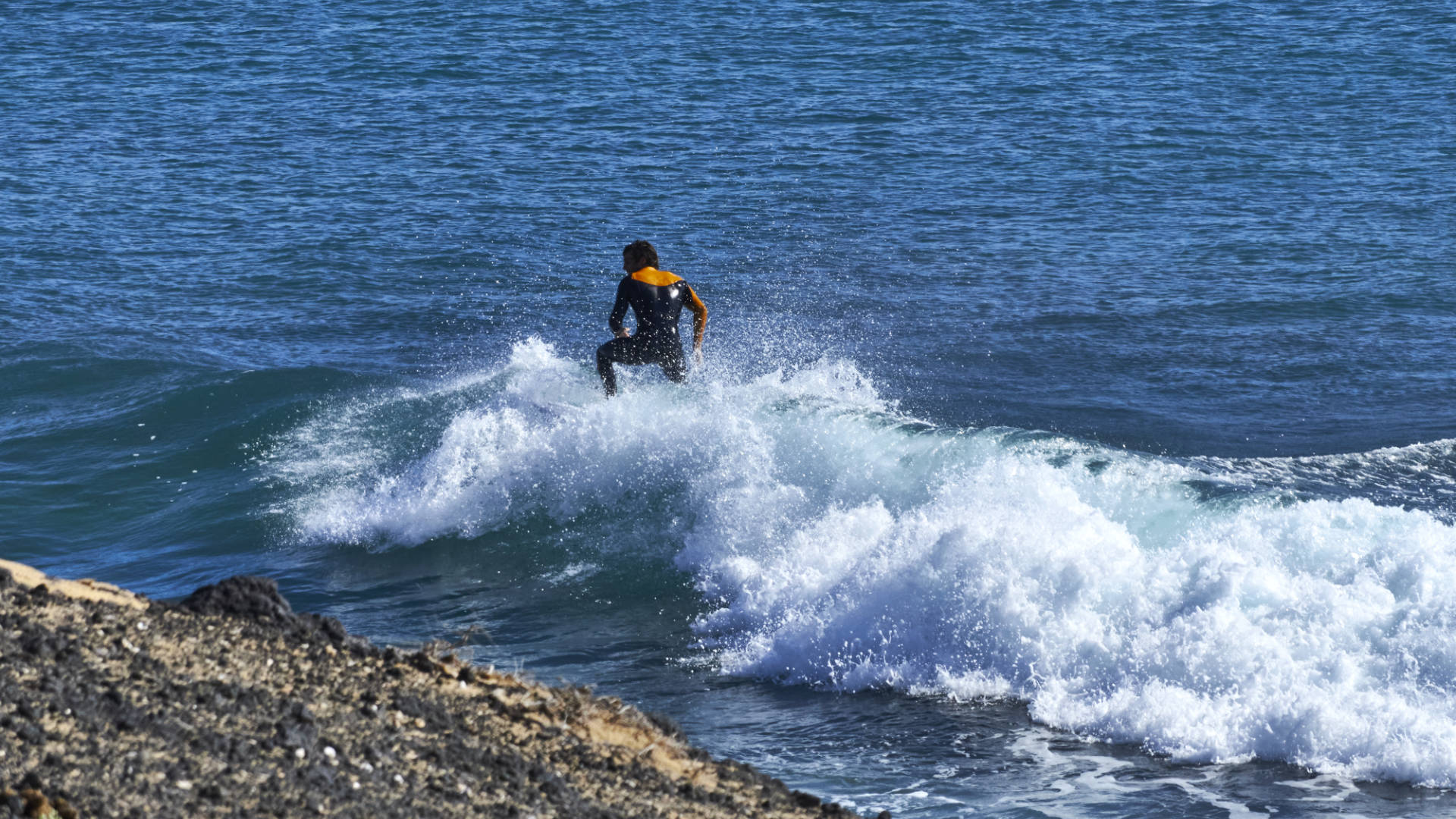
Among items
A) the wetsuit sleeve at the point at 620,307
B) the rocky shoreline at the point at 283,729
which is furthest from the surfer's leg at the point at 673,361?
the rocky shoreline at the point at 283,729

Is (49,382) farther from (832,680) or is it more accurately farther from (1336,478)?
(1336,478)

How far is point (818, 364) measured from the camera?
17328 millimetres

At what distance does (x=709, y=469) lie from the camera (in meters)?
13.5

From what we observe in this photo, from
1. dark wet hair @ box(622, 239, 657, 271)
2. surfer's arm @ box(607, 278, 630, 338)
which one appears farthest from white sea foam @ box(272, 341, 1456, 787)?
dark wet hair @ box(622, 239, 657, 271)

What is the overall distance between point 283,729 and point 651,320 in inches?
302

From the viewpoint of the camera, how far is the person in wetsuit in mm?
13633

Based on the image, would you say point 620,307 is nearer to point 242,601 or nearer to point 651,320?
point 651,320

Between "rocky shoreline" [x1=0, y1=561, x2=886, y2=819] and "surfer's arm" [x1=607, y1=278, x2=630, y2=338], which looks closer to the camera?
"rocky shoreline" [x1=0, y1=561, x2=886, y2=819]

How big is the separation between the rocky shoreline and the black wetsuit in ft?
19.1

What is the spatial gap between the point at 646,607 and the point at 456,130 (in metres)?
16.7

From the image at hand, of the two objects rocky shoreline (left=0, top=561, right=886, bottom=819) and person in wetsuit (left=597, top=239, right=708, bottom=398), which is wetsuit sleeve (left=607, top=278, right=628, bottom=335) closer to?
person in wetsuit (left=597, top=239, right=708, bottom=398)

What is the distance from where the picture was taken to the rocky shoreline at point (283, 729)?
19.4 ft

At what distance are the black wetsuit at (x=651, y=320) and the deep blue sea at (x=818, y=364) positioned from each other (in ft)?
1.91

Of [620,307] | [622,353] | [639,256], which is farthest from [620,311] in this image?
[639,256]
